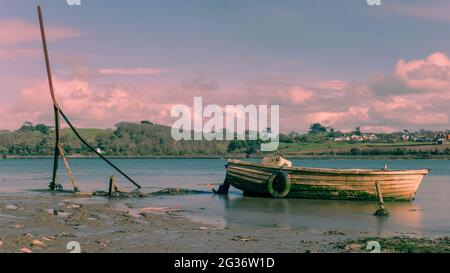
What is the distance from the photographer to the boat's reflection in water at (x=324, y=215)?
23.3 metres

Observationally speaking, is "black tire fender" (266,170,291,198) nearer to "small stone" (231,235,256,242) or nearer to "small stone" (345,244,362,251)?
"small stone" (231,235,256,242)

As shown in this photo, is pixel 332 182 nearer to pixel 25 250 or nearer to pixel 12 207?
pixel 12 207

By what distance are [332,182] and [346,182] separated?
2.71 feet

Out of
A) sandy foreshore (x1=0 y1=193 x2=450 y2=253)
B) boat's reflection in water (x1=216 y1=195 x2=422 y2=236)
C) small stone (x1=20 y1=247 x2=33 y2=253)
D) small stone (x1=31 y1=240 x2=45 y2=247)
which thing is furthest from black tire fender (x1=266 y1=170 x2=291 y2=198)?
small stone (x1=20 y1=247 x2=33 y2=253)

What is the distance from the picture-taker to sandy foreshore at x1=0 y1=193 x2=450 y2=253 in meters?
17.3

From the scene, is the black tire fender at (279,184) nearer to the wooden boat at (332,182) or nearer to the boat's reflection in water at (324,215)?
the wooden boat at (332,182)

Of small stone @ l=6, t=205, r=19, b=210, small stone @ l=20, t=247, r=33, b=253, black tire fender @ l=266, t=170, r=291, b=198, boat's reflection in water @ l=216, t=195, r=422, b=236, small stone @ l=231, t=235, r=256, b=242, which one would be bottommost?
boat's reflection in water @ l=216, t=195, r=422, b=236

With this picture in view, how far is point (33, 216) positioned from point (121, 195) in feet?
37.5

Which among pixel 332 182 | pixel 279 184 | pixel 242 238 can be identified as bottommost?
pixel 242 238

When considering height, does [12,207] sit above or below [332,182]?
below

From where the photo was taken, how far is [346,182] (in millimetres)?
32594

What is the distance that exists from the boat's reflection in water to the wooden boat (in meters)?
0.53

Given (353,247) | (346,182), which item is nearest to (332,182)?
(346,182)
